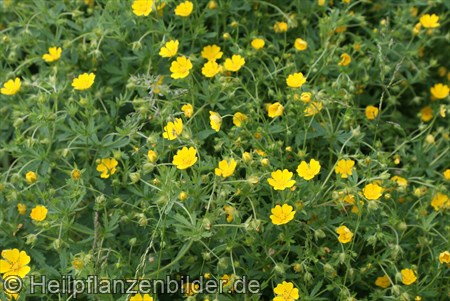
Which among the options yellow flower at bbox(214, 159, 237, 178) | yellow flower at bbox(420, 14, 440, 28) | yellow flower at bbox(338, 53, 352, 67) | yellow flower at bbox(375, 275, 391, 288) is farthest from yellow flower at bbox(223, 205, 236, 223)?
yellow flower at bbox(420, 14, 440, 28)

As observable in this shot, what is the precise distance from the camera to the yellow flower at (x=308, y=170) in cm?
262

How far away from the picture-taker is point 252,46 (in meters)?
3.21

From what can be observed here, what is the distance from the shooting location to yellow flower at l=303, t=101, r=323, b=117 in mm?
2793

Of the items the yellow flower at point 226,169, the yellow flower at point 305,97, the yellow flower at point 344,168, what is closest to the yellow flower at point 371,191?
the yellow flower at point 344,168

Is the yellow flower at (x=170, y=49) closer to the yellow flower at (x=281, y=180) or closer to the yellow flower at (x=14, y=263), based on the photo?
the yellow flower at (x=281, y=180)

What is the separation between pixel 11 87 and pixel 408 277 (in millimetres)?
1860

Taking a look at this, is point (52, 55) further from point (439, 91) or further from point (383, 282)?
point (439, 91)

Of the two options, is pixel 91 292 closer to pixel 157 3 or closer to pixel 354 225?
pixel 354 225

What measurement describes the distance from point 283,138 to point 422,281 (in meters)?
0.81

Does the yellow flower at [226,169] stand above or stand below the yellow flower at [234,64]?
below

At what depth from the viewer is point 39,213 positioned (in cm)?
267

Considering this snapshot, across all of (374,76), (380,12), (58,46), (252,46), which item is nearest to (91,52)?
(58,46)

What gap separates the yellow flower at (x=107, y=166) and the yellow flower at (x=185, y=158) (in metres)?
0.34

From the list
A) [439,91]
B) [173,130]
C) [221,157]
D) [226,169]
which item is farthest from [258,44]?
[439,91]
